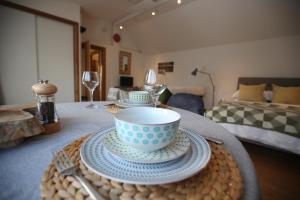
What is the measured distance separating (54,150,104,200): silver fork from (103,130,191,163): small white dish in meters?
0.06

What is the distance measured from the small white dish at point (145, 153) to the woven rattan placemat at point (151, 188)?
1.6 inches

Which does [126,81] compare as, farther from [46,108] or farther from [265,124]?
[46,108]

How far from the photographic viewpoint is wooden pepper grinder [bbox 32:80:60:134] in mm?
460

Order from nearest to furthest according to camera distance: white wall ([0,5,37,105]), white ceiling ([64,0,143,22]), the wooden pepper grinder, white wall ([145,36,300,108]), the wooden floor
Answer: the wooden pepper grinder, the wooden floor, white wall ([0,5,37,105]), white wall ([145,36,300,108]), white ceiling ([64,0,143,22])

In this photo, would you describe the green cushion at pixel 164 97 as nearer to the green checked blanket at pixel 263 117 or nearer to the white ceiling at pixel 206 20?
the green checked blanket at pixel 263 117

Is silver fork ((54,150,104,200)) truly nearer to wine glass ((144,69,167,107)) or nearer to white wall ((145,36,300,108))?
wine glass ((144,69,167,107))

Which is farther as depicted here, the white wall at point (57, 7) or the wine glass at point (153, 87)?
the white wall at point (57, 7)

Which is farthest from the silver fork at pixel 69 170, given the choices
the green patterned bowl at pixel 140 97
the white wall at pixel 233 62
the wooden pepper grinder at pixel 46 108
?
the white wall at pixel 233 62

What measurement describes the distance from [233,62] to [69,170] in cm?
441

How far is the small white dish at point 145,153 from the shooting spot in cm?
26

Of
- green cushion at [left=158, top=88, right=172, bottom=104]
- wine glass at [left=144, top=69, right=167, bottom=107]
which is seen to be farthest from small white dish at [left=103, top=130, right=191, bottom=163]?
green cushion at [left=158, top=88, right=172, bottom=104]

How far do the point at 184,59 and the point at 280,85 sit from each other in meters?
2.52

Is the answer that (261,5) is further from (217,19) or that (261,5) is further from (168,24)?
(168,24)

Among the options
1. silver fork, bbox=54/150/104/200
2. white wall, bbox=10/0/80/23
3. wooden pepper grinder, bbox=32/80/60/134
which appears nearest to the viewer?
silver fork, bbox=54/150/104/200
